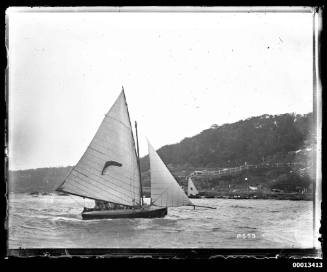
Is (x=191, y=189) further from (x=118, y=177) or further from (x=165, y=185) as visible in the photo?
(x=118, y=177)

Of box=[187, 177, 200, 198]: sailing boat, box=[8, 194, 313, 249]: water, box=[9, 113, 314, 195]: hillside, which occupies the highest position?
box=[9, 113, 314, 195]: hillside

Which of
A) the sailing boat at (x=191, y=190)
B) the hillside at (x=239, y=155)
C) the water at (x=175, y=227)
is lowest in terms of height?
the water at (x=175, y=227)

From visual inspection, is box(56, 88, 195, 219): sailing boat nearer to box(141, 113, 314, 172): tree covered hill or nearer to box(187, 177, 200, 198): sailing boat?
box(187, 177, 200, 198): sailing boat

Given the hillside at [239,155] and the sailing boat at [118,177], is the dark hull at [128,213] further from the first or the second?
the hillside at [239,155]

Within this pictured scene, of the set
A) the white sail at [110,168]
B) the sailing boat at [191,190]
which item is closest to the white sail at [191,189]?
the sailing boat at [191,190]

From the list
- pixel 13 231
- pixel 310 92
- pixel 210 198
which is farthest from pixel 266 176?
pixel 13 231

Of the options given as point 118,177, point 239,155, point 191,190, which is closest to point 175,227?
point 191,190

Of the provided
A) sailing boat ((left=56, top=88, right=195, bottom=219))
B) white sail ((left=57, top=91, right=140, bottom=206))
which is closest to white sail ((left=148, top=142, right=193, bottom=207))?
sailing boat ((left=56, top=88, right=195, bottom=219))
